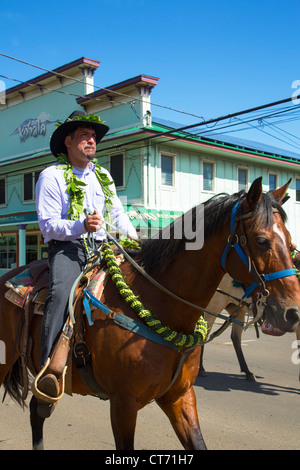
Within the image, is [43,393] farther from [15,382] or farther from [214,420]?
[214,420]

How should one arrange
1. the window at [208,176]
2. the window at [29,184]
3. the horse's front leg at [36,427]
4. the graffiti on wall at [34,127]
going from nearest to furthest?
1. the horse's front leg at [36,427]
2. the window at [208,176]
3. the graffiti on wall at [34,127]
4. the window at [29,184]

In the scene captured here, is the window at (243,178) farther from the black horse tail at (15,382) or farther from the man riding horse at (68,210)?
the black horse tail at (15,382)

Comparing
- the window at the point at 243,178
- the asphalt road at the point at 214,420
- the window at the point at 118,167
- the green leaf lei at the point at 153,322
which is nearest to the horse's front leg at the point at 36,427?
the asphalt road at the point at 214,420

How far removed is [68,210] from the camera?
3.44 meters

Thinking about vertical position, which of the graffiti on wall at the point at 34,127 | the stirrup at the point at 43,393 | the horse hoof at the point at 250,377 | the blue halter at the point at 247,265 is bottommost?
the horse hoof at the point at 250,377

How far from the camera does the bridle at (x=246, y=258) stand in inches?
104

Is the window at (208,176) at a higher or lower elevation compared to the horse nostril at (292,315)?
higher

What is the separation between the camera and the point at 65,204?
3.44 m

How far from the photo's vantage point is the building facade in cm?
1805

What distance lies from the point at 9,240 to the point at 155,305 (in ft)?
77.2

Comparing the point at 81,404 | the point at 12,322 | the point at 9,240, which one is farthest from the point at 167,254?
the point at 9,240

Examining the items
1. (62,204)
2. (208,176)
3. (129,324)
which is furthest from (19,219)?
(129,324)

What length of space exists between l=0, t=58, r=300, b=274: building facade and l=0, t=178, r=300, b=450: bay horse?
12.0 metres

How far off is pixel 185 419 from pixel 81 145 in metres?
2.25
